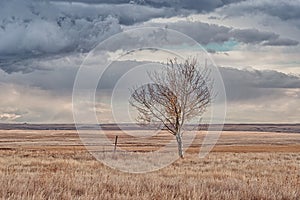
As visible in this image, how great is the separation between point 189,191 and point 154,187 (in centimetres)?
136

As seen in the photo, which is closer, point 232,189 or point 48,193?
point 48,193

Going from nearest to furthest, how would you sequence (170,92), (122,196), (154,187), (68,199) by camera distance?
(68,199) → (122,196) → (154,187) → (170,92)

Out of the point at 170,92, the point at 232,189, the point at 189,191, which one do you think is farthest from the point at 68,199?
the point at 170,92

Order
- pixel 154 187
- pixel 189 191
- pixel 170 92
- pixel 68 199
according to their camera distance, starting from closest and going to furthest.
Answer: pixel 68 199, pixel 189 191, pixel 154 187, pixel 170 92

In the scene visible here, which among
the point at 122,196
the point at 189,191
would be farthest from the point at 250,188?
the point at 122,196

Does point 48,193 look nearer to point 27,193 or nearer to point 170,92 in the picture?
point 27,193

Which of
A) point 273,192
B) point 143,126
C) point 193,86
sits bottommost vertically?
point 273,192

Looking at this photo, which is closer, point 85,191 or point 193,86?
point 85,191

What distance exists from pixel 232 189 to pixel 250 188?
48 centimetres

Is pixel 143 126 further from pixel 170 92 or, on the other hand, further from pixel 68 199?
pixel 68 199

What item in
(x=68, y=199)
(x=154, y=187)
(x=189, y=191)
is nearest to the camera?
(x=68, y=199)

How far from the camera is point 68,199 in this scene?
35.8ft

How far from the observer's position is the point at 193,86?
3769 cm

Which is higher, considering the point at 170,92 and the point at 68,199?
the point at 170,92
